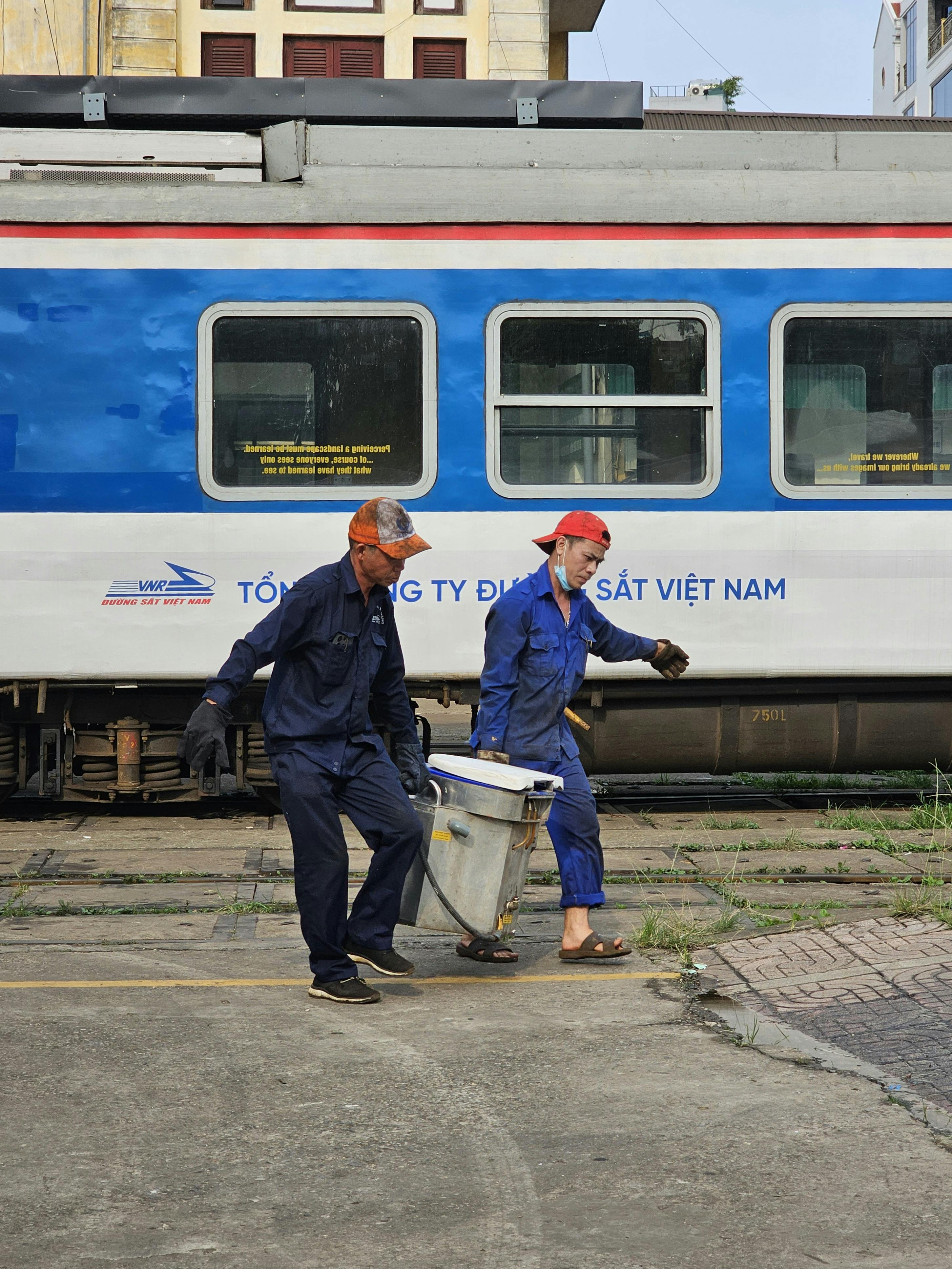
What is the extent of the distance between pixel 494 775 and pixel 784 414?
3.95m

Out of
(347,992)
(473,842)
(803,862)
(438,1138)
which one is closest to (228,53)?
(803,862)

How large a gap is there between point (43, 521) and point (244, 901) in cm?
266

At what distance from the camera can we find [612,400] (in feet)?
28.2

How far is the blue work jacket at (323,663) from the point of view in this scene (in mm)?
5316

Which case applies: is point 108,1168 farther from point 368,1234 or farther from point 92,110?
point 92,110

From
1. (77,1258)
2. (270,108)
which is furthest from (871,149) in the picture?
(77,1258)

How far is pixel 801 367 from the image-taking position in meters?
8.73

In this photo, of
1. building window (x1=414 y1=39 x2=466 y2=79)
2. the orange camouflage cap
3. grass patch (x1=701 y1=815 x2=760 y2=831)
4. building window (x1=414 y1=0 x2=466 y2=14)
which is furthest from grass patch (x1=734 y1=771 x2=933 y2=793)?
building window (x1=414 y1=0 x2=466 y2=14)

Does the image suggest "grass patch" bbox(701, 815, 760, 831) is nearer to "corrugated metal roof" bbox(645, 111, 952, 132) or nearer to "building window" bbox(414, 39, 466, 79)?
"corrugated metal roof" bbox(645, 111, 952, 132)

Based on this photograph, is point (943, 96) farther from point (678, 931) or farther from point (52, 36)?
point (678, 931)

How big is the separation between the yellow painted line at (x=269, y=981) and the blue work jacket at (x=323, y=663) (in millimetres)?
863

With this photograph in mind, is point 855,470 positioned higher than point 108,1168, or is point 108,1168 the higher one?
point 855,470

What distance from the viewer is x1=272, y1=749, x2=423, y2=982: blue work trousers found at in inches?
210

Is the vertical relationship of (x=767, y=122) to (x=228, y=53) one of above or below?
below
